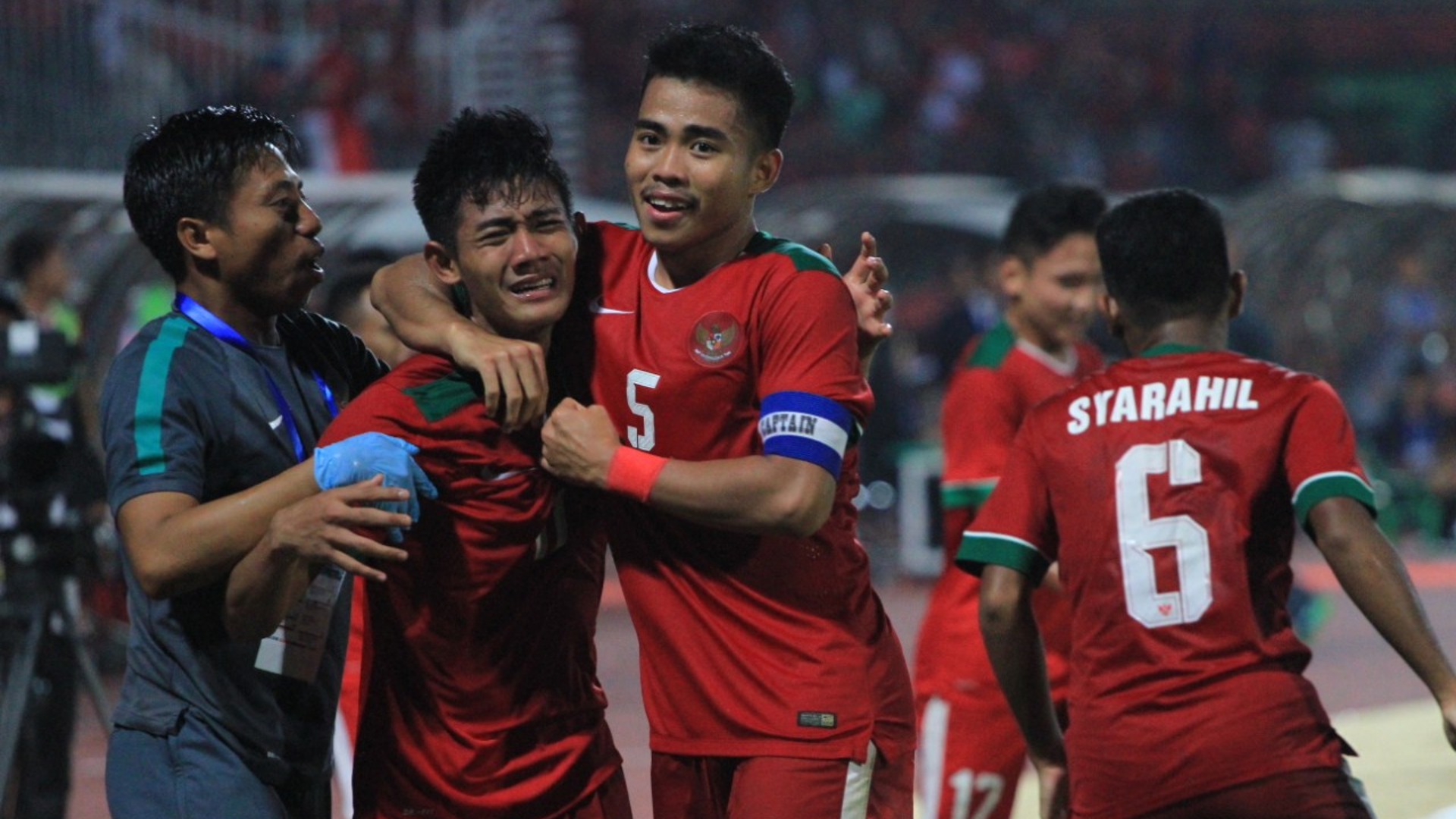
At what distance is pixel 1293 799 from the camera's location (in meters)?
3.23

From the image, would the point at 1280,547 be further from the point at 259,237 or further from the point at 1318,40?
the point at 1318,40

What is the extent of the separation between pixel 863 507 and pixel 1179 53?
13673 mm

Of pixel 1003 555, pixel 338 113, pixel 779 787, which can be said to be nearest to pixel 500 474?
pixel 779 787

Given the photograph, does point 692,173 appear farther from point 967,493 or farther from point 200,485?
point 967,493

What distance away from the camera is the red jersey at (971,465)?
4.92 m

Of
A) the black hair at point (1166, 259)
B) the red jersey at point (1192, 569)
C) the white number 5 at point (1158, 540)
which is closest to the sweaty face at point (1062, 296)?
the black hair at point (1166, 259)

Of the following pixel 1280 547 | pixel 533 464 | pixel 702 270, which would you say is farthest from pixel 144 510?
pixel 1280 547

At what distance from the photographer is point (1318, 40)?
27.0 meters

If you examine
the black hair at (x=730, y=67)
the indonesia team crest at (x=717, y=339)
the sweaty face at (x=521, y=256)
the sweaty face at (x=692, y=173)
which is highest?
the black hair at (x=730, y=67)

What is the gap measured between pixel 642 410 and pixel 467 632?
19.4 inches

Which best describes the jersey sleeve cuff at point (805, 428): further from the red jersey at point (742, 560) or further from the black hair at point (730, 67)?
the black hair at point (730, 67)

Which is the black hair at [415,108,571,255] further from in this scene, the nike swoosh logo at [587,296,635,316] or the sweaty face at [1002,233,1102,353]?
the sweaty face at [1002,233,1102,353]

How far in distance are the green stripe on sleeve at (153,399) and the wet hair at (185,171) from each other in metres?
0.19

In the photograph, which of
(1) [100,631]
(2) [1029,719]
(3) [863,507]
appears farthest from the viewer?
(3) [863,507]
